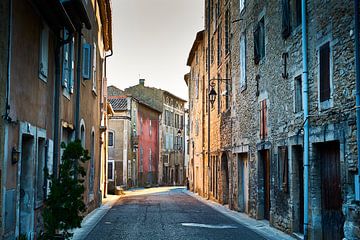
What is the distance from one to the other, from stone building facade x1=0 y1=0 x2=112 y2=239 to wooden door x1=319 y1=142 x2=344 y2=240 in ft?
19.6

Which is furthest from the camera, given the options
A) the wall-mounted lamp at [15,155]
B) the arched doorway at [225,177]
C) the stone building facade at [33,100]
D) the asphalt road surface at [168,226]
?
the arched doorway at [225,177]

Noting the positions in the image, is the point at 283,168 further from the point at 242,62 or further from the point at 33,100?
the point at 33,100

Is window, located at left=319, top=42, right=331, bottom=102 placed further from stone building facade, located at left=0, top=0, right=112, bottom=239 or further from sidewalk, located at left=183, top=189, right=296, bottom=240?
stone building facade, located at left=0, top=0, right=112, bottom=239

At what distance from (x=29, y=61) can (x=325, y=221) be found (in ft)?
22.8

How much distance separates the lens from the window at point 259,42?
17.3m

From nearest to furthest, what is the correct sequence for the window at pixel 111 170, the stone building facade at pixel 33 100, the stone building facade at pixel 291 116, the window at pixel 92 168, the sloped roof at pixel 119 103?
the stone building facade at pixel 33 100 < the stone building facade at pixel 291 116 < the window at pixel 92 168 < the window at pixel 111 170 < the sloped roof at pixel 119 103

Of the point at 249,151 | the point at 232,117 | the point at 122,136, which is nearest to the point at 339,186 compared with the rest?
the point at 249,151

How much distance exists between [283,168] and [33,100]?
7.41 m

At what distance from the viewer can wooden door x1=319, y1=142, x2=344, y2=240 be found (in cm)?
1091

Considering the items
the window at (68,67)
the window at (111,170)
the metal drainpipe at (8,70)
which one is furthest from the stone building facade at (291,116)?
the window at (111,170)

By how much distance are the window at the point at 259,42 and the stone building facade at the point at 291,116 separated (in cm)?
3

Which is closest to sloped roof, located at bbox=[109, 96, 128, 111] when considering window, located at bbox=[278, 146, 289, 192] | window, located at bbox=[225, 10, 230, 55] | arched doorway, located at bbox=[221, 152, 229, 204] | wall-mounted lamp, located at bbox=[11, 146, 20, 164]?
arched doorway, located at bbox=[221, 152, 229, 204]

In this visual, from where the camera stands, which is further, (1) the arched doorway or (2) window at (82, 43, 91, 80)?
(1) the arched doorway

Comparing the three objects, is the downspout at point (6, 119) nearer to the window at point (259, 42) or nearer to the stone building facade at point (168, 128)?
the window at point (259, 42)
